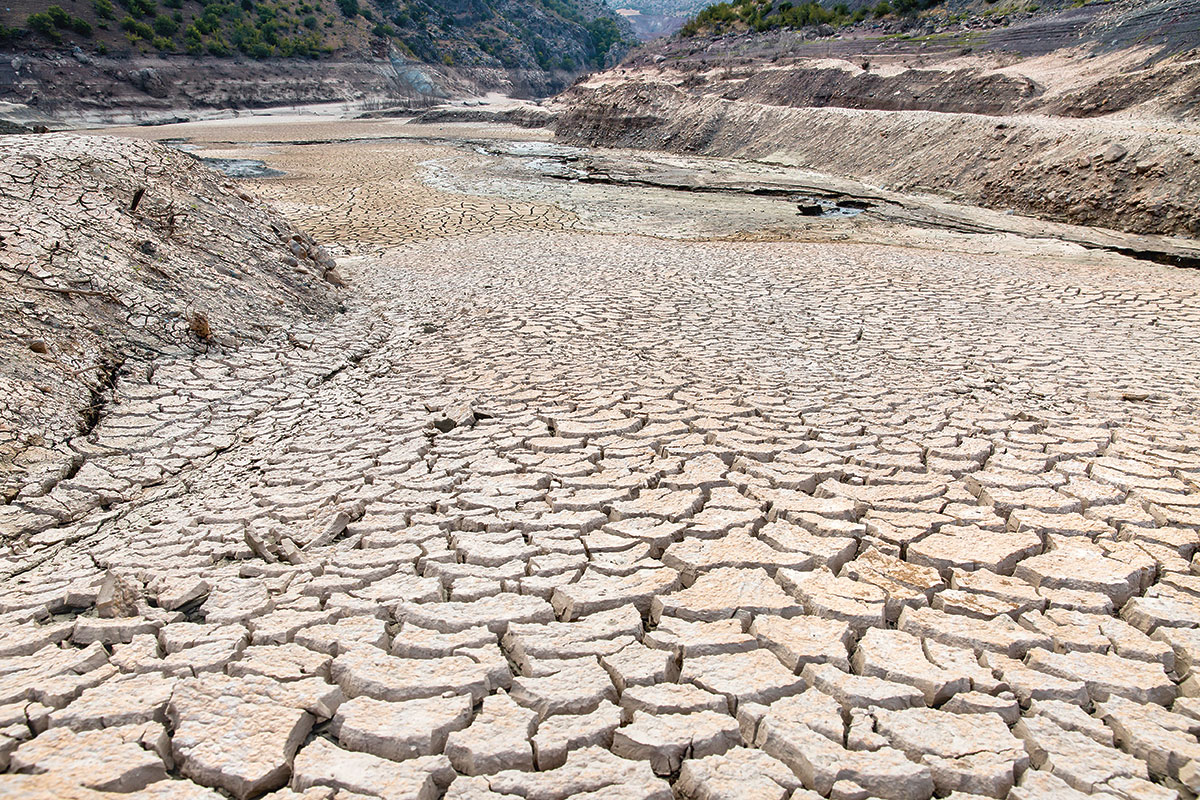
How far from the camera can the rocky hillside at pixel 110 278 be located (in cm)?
395

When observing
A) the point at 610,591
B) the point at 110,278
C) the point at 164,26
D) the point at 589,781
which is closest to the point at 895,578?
the point at 610,591

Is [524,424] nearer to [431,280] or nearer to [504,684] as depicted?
[504,684]

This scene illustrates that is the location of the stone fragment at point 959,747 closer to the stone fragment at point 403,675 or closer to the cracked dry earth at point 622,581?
the cracked dry earth at point 622,581

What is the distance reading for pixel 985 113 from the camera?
19672 millimetres

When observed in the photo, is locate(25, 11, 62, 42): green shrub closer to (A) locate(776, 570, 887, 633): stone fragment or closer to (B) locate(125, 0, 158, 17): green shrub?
(B) locate(125, 0, 158, 17): green shrub

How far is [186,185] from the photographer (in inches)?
268

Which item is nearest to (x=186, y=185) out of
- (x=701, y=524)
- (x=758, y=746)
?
(x=701, y=524)

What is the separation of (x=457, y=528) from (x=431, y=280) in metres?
5.21

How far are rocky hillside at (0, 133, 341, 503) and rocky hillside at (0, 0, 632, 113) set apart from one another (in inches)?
1383

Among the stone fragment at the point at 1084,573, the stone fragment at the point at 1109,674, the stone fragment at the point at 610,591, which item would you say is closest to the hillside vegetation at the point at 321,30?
the stone fragment at the point at 610,591

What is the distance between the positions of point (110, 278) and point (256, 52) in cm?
4779

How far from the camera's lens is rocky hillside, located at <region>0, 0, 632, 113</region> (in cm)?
3462

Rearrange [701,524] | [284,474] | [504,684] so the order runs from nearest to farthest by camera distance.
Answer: [504,684] → [701,524] → [284,474]

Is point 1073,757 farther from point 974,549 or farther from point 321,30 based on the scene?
point 321,30
